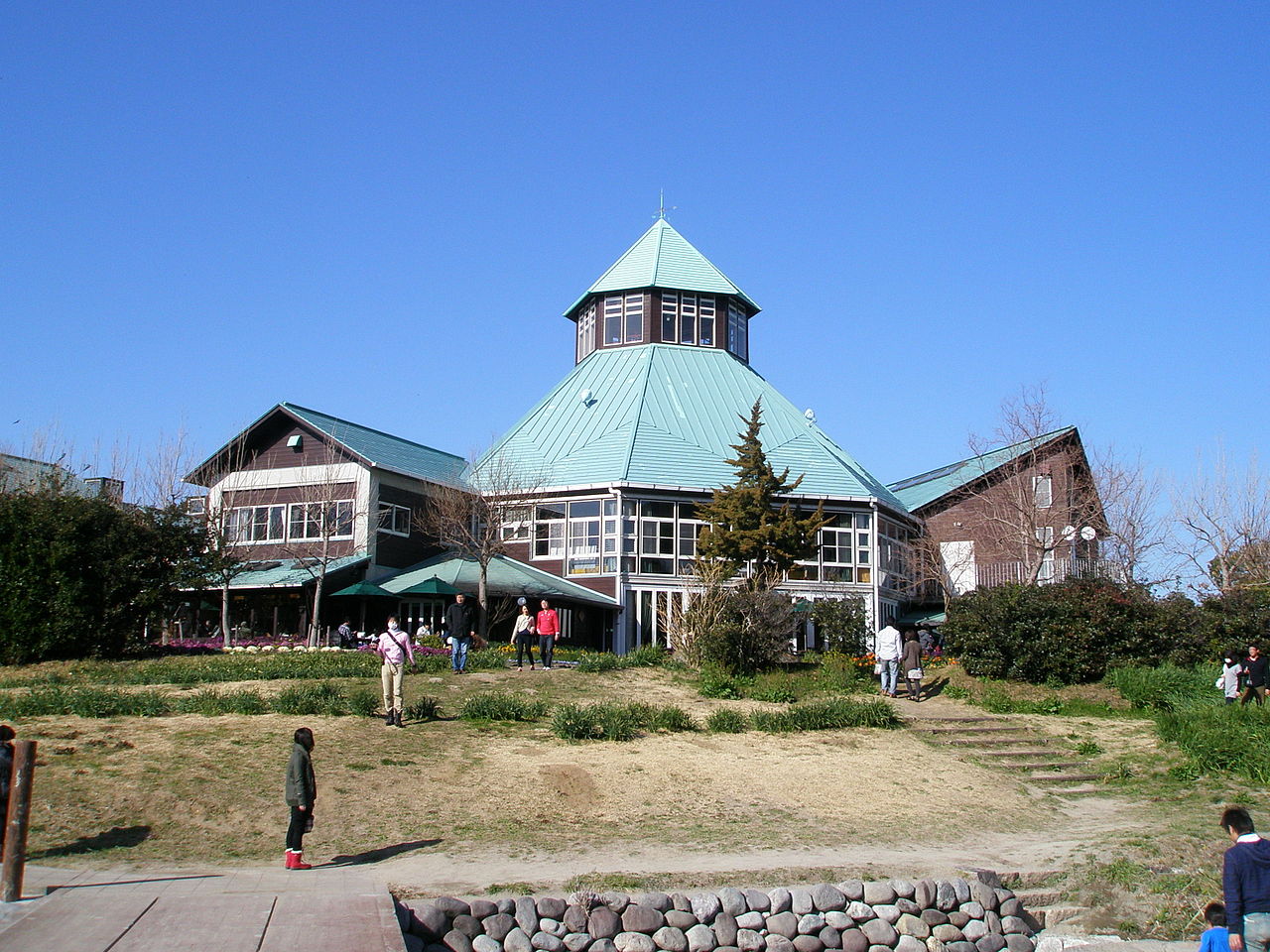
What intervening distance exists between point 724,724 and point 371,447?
72.3ft

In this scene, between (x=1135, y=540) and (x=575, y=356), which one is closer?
(x=1135, y=540)

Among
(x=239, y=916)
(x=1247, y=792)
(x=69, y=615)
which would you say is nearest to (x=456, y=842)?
(x=239, y=916)

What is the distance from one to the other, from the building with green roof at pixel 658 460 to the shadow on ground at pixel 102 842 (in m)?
21.6

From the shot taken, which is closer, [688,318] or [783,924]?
[783,924]

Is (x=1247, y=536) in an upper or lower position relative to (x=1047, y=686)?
upper

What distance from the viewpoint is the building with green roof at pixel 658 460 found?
119 ft

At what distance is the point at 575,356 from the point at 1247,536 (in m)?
23.6

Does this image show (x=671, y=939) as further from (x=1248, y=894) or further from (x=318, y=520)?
(x=318, y=520)

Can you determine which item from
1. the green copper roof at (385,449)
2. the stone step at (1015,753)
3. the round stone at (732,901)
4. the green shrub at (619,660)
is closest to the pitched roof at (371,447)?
the green copper roof at (385,449)

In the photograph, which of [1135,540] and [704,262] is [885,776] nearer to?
[1135,540]

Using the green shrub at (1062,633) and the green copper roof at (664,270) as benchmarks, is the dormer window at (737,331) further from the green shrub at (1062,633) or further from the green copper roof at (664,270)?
the green shrub at (1062,633)

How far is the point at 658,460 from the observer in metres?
37.1

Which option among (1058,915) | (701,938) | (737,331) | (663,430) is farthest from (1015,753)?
(737,331)

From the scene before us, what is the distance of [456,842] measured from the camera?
43.3ft
